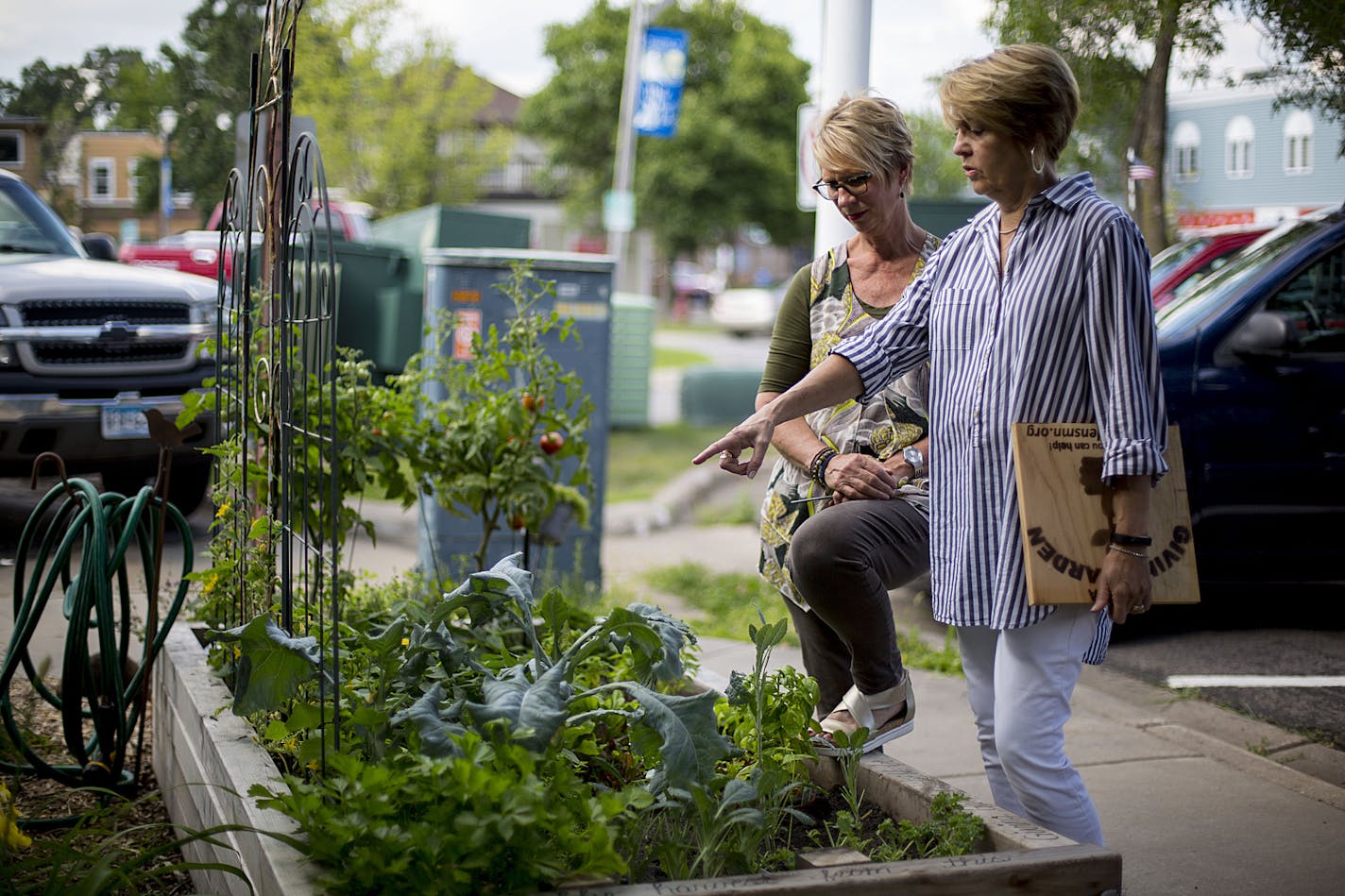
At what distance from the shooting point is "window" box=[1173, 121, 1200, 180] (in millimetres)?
5355

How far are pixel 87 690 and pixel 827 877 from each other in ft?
7.71

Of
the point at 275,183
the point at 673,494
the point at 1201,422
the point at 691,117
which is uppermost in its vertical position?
the point at 691,117

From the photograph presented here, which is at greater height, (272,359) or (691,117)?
(691,117)

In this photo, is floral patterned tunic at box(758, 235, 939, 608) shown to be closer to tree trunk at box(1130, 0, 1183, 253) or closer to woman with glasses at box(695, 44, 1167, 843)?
woman with glasses at box(695, 44, 1167, 843)

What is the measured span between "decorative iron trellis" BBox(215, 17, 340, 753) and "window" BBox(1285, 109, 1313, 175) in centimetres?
343

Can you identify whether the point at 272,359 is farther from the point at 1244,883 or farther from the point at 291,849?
the point at 1244,883

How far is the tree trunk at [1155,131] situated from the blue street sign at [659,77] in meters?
14.7

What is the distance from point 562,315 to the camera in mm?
6727

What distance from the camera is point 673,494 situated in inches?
407

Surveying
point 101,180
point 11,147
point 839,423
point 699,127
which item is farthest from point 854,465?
point 699,127

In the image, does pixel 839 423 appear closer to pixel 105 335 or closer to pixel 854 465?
pixel 854 465

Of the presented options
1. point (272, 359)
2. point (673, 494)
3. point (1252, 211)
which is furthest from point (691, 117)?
point (272, 359)

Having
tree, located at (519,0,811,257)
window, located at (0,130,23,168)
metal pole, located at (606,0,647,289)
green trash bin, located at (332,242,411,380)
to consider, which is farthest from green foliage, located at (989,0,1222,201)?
tree, located at (519,0,811,257)

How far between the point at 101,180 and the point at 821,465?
5555 mm
